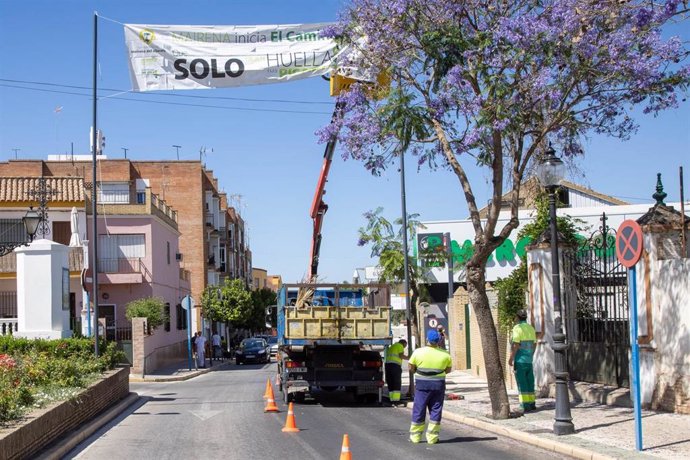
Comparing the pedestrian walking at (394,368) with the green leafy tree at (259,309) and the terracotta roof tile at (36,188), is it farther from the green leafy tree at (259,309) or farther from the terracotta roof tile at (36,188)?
the green leafy tree at (259,309)

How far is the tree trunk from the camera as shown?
15633 mm

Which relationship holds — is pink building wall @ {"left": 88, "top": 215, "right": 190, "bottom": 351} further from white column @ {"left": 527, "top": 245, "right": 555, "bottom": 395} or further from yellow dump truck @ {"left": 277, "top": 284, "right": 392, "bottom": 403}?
white column @ {"left": 527, "top": 245, "right": 555, "bottom": 395}

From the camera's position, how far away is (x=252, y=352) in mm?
48219

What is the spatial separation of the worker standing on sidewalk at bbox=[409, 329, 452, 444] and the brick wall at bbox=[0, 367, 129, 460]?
17.4 ft

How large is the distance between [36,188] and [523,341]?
3183 cm

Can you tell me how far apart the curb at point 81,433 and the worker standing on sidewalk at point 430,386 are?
16.8ft

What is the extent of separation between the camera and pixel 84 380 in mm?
17562

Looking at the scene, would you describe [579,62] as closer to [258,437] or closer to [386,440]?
[386,440]

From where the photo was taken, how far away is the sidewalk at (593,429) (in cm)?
1155

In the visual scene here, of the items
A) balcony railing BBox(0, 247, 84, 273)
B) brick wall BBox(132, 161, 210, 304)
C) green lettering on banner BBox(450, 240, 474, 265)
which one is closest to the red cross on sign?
green lettering on banner BBox(450, 240, 474, 265)

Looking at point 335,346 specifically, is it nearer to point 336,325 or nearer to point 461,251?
point 336,325

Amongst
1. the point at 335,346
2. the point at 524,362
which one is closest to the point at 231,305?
the point at 335,346

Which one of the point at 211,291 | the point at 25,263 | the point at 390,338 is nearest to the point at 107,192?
the point at 211,291

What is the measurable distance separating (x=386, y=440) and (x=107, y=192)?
47489mm
